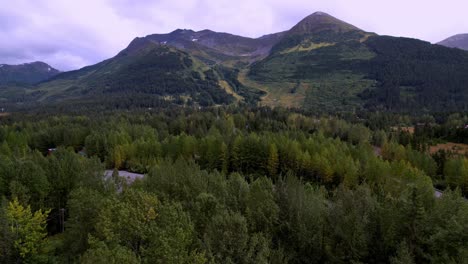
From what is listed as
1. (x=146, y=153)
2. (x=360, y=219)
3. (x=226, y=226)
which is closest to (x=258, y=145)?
(x=146, y=153)

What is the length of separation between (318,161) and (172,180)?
45025 mm

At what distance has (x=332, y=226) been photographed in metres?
32.3

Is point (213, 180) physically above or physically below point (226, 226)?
below

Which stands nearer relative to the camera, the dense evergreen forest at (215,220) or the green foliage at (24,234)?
the dense evergreen forest at (215,220)

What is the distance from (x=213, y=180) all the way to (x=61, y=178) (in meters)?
25.1

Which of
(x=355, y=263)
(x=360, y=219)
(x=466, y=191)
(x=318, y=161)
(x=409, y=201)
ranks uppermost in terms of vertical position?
(x=409, y=201)

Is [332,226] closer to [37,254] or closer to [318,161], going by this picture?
[37,254]

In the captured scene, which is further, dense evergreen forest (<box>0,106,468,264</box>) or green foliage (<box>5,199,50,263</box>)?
green foliage (<box>5,199,50,263</box>)

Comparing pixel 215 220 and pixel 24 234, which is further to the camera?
pixel 24 234

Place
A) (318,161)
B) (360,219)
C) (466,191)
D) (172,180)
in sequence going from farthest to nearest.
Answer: (318,161) < (466,191) < (172,180) < (360,219)

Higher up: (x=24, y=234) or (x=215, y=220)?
(x=215, y=220)

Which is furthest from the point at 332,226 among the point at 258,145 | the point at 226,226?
the point at 258,145

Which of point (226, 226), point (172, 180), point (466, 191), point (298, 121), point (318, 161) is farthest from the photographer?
point (298, 121)

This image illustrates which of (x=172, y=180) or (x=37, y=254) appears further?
(x=172, y=180)
